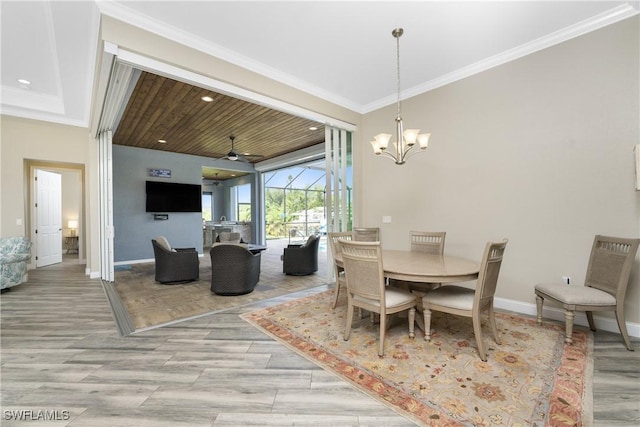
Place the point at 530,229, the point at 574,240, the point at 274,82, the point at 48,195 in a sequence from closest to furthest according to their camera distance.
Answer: the point at 574,240 → the point at 530,229 → the point at 274,82 → the point at 48,195

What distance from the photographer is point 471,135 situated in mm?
3662

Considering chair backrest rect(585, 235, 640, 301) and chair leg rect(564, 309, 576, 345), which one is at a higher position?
chair backrest rect(585, 235, 640, 301)

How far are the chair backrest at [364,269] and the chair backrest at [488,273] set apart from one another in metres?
0.78

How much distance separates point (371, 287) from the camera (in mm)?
2445

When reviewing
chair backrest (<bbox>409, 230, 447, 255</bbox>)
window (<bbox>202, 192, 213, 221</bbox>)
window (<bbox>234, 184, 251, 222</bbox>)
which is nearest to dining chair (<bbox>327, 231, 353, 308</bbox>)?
chair backrest (<bbox>409, 230, 447, 255</bbox>)

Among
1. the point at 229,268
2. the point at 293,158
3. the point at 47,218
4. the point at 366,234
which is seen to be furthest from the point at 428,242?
the point at 47,218

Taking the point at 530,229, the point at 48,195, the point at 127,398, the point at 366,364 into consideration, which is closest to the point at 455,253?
the point at 530,229

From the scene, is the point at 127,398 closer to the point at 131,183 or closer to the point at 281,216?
the point at 131,183

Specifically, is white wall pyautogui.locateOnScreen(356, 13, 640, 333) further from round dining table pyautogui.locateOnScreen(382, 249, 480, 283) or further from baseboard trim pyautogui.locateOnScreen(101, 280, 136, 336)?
baseboard trim pyautogui.locateOnScreen(101, 280, 136, 336)

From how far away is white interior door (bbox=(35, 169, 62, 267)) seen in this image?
20.5 ft

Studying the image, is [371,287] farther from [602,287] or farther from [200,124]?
[200,124]

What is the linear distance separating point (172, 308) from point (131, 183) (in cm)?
523

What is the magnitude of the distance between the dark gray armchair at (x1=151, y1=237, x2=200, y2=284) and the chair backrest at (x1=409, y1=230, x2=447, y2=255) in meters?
3.86

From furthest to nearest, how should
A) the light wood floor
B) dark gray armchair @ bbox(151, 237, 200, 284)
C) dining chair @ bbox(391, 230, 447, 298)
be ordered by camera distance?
1. dark gray armchair @ bbox(151, 237, 200, 284)
2. dining chair @ bbox(391, 230, 447, 298)
3. the light wood floor
